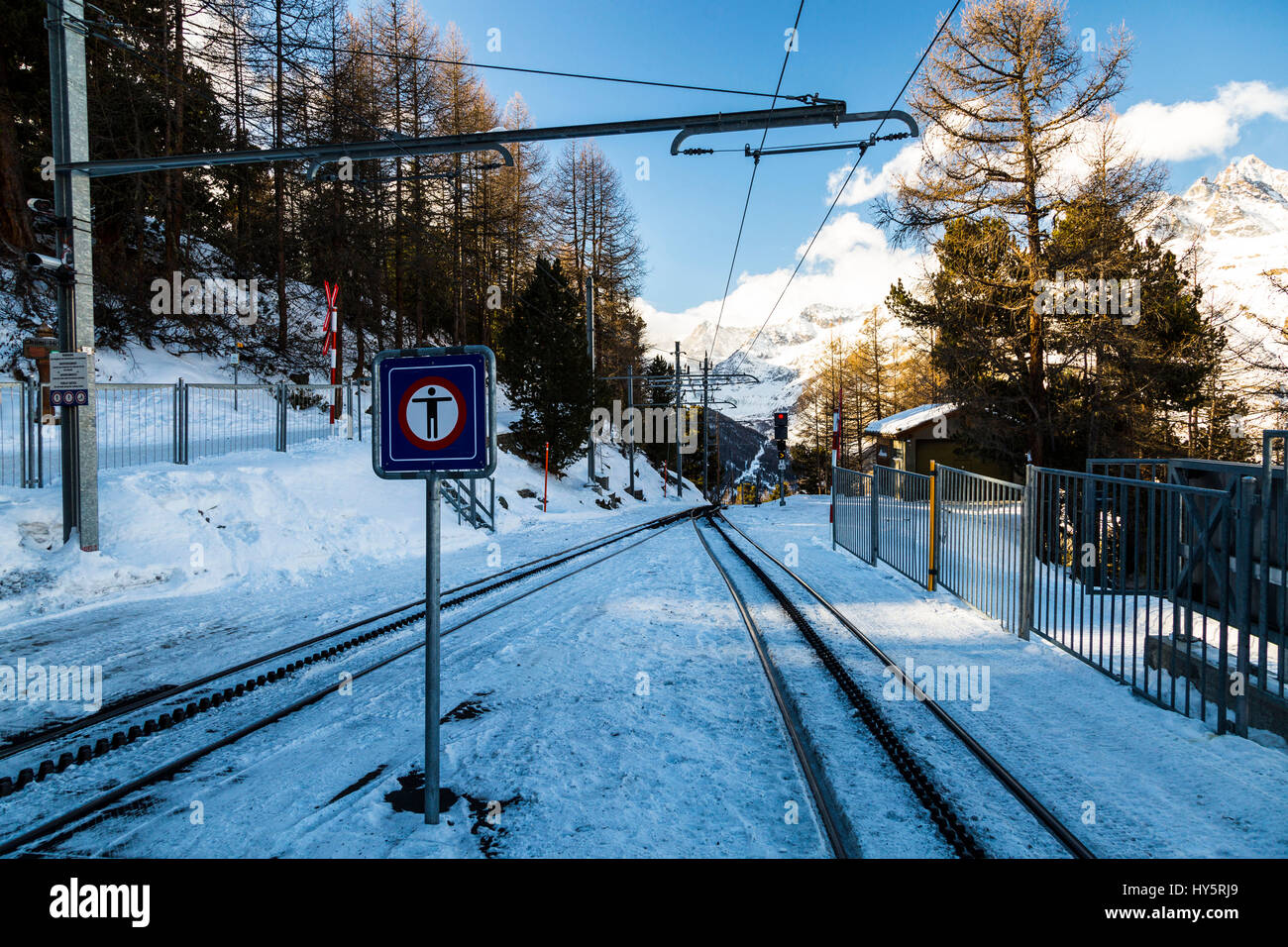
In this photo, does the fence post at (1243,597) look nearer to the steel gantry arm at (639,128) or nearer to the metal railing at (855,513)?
the steel gantry arm at (639,128)

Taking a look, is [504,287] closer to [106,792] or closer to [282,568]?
[282,568]

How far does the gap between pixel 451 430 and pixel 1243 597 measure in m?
4.90

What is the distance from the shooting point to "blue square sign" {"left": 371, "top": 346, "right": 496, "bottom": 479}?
9.20 ft

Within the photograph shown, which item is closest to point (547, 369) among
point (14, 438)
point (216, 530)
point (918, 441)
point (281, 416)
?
point (281, 416)

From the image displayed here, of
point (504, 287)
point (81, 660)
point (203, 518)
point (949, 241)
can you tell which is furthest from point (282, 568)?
point (504, 287)

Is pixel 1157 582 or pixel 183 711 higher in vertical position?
pixel 1157 582

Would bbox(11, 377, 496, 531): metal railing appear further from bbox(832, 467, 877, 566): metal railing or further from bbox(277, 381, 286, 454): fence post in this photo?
bbox(832, 467, 877, 566): metal railing

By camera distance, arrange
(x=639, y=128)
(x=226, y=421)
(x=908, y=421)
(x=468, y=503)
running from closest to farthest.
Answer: (x=639, y=128) → (x=226, y=421) → (x=468, y=503) → (x=908, y=421)

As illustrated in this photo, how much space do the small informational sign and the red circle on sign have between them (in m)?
8.10

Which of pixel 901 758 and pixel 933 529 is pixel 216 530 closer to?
pixel 901 758

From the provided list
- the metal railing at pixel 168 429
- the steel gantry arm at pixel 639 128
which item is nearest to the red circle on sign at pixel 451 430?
the steel gantry arm at pixel 639 128

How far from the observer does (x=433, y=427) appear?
2857 millimetres

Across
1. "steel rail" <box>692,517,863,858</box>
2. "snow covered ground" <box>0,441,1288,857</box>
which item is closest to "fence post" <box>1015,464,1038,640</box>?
"snow covered ground" <box>0,441,1288,857</box>

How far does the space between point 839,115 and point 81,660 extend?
26.8 feet
